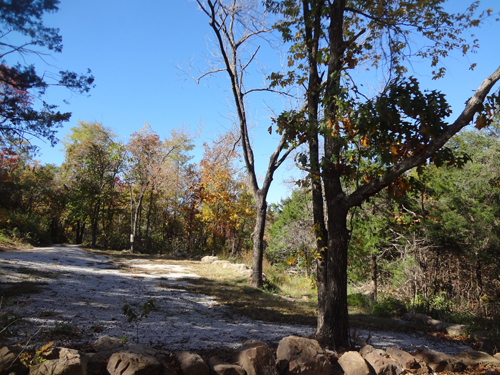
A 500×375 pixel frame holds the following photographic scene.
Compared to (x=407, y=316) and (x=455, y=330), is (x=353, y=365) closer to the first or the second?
(x=455, y=330)

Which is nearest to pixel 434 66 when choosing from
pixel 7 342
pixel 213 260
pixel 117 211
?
pixel 7 342

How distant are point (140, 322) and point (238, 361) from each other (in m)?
1.93

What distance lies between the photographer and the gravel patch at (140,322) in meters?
3.65

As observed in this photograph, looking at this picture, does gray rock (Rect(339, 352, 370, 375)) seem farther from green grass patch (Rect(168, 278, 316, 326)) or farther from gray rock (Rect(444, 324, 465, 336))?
gray rock (Rect(444, 324, 465, 336))

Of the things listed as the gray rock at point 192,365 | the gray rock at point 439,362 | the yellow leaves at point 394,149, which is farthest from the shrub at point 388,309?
the gray rock at point 192,365

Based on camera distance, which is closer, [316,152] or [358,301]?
[316,152]

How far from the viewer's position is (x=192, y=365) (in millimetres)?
2811

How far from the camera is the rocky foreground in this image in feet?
7.92

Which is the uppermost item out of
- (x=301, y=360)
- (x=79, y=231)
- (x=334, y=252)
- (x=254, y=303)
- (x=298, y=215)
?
(x=298, y=215)

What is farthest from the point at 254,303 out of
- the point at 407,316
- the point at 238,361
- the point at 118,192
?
the point at 118,192

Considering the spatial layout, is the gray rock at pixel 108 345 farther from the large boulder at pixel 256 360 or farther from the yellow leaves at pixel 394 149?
the yellow leaves at pixel 394 149

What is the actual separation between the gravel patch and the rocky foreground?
23.7 inches

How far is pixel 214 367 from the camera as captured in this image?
2.84 m

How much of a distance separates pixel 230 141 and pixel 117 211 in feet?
41.8
